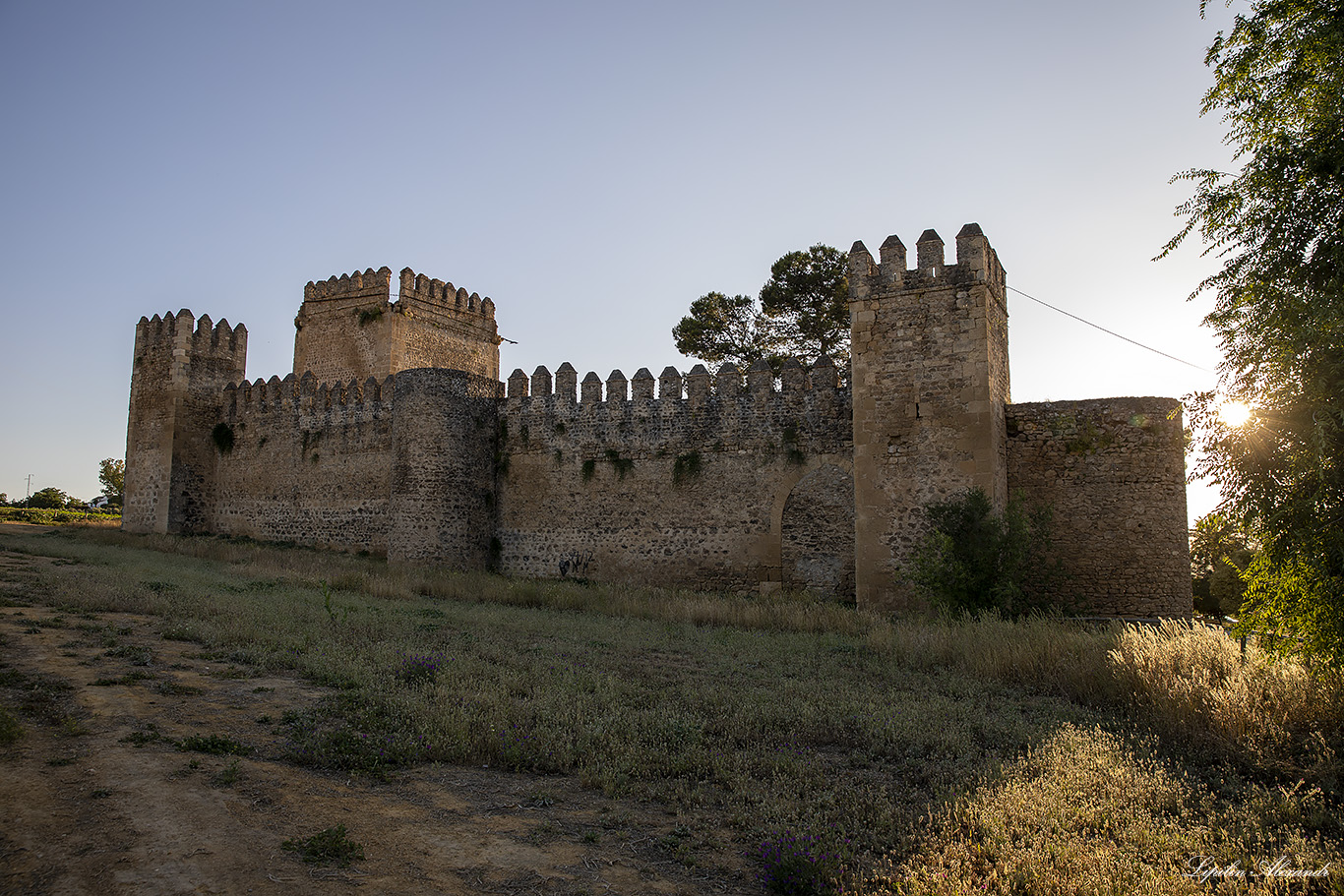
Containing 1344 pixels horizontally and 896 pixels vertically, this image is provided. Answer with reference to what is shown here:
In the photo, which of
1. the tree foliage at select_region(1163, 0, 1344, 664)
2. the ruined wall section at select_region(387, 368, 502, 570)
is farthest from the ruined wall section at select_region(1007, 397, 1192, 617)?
the ruined wall section at select_region(387, 368, 502, 570)

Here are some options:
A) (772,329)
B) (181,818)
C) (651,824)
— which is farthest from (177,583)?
(772,329)

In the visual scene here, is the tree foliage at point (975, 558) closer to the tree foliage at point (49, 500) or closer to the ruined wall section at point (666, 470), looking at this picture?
the ruined wall section at point (666, 470)

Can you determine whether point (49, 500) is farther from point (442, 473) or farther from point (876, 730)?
point (876, 730)

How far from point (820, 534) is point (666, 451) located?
13.0 ft

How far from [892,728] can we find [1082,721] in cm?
171

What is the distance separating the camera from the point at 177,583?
12320 millimetres

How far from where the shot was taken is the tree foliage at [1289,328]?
5492mm

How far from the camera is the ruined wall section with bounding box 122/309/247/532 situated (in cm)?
2381

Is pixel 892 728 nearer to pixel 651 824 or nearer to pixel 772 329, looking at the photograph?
pixel 651 824

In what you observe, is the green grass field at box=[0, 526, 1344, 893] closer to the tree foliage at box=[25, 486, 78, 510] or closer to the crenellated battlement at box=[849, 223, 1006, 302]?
the crenellated battlement at box=[849, 223, 1006, 302]

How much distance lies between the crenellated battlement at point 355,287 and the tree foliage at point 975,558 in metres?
21.0

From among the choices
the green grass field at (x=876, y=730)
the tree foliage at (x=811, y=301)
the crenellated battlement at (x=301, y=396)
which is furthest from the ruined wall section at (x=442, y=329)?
the green grass field at (x=876, y=730)

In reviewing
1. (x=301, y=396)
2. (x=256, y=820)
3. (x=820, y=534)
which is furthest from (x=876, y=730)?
(x=301, y=396)

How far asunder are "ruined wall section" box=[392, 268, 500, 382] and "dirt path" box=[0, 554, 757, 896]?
20.8 m
